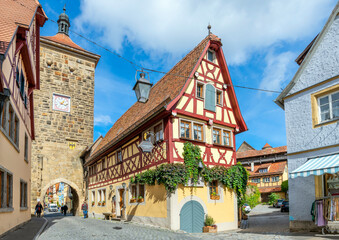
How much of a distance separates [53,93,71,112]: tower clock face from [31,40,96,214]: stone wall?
11.3 inches

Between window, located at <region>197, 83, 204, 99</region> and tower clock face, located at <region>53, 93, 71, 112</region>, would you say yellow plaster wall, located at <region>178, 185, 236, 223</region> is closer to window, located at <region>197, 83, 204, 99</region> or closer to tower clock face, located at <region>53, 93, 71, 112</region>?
window, located at <region>197, 83, 204, 99</region>

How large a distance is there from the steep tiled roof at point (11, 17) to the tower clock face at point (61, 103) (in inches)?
634

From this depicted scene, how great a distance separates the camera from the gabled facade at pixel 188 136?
14461 millimetres

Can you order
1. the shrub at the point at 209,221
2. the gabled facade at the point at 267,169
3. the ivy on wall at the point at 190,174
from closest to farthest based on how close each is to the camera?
the ivy on wall at the point at 190,174
the shrub at the point at 209,221
the gabled facade at the point at 267,169

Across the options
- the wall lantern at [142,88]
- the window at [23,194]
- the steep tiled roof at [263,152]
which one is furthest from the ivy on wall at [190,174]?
the steep tiled roof at [263,152]

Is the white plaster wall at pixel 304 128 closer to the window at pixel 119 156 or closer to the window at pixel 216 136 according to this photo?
the window at pixel 216 136

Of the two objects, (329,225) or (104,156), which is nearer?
(329,225)

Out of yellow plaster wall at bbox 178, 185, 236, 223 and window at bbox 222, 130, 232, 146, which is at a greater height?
window at bbox 222, 130, 232, 146

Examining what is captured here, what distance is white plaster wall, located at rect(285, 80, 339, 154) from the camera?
35.3 ft

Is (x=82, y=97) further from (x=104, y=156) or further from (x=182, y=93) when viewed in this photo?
(x=182, y=93)

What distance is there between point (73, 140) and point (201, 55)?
17.4 meters

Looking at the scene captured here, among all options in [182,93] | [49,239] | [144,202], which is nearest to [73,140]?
[144,202]

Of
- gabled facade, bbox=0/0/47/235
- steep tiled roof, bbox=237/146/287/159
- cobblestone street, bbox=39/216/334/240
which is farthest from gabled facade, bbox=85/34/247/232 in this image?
steep tiled roof, bbox=237/146/287/159

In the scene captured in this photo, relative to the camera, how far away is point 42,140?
90.9 feet
